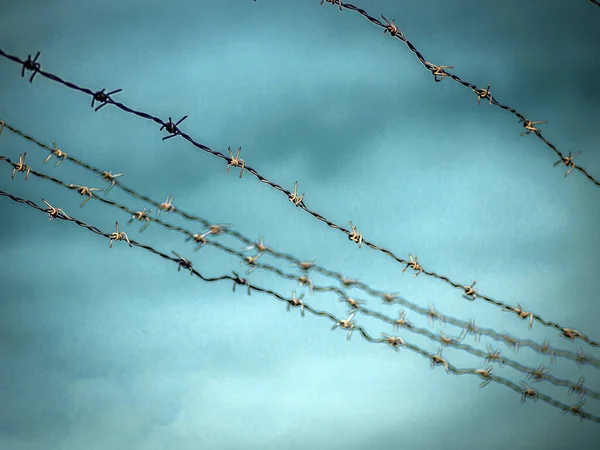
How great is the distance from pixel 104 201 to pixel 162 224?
417 millimetres

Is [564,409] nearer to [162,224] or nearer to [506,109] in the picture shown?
[506,109]

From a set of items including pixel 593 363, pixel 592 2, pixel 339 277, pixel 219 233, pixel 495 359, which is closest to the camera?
pixel 219 233

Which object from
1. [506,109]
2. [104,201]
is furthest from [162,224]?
[506,109]

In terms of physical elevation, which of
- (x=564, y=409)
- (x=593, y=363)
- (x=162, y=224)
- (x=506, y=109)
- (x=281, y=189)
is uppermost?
(x=506, y=109)

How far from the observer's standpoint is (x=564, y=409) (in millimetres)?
5852

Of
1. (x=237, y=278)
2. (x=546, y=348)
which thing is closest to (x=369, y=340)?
(x=237, y=278)

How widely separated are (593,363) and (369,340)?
2.27 meters

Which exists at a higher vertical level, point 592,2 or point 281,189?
point 592,2

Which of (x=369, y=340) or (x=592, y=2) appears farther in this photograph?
(x=592, y=2)

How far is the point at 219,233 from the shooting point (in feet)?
14.9

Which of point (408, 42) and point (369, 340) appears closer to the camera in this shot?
point (369, 340)

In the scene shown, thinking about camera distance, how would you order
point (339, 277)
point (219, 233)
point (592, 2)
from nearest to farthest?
point (219, 233) < point (339, 277) < point (592, 2)

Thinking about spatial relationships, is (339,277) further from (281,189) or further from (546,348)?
(546,348)

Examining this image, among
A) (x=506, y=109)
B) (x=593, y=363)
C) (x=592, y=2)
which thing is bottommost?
(x=593, y=363)
